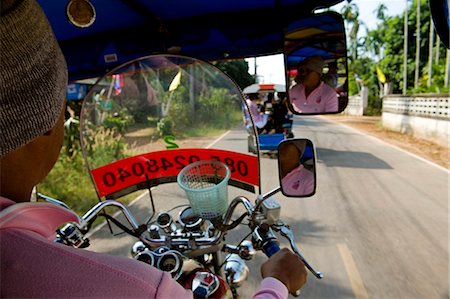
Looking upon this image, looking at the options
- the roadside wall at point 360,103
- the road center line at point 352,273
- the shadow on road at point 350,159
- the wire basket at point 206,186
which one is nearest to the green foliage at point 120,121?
the wire basket at point 206,186

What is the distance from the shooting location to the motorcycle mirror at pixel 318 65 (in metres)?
1.47

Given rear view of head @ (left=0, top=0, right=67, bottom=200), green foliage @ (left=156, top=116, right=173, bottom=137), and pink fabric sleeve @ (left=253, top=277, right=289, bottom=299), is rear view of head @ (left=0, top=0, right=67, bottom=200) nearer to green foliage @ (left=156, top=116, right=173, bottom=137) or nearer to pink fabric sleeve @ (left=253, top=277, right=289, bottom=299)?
pink fabric sleeve @ (left=253, top=277, right=289, bottom=299)

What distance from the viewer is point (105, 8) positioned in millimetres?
1855

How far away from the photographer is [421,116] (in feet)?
38.7

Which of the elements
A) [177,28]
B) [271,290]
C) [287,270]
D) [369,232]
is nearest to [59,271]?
[271,290]

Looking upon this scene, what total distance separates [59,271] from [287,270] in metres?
0.77

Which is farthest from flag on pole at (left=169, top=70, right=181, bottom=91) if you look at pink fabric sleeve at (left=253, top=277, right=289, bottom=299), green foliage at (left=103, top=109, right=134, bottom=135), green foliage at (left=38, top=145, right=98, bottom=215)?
green foliage at (left=38, top=145, right=98, bottom=215)

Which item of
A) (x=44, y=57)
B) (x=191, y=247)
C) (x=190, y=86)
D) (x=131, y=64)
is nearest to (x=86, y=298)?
(x=44, y=57)

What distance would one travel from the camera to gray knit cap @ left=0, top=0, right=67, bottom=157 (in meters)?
0.58

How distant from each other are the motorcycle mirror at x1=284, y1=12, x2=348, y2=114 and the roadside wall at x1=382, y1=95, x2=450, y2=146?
33.9ft

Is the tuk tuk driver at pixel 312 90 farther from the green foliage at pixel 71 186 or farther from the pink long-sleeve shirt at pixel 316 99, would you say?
the green foliage at pixel 71 186

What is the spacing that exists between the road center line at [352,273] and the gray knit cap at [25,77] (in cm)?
300

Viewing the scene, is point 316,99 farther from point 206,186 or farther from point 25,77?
point 25,77

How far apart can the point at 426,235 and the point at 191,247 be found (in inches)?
144
